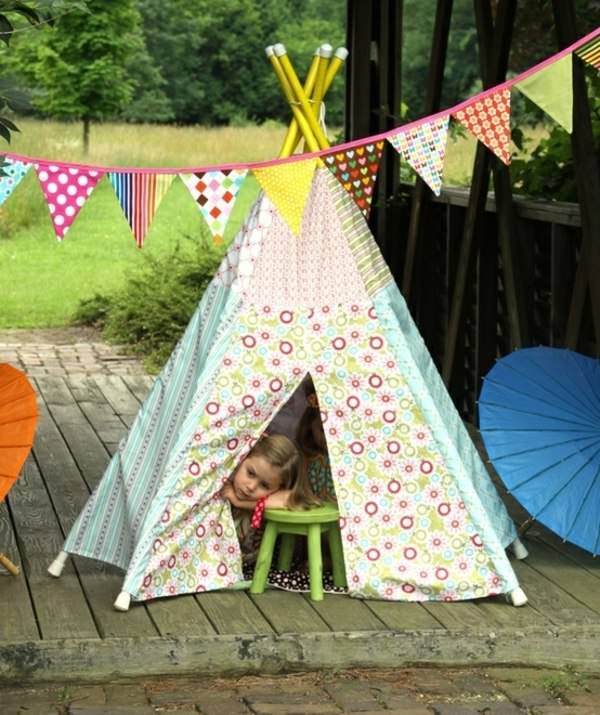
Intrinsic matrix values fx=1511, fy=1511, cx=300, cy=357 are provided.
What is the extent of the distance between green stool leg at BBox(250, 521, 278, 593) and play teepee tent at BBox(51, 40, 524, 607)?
8 cm

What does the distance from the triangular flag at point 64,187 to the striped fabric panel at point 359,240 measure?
79cm

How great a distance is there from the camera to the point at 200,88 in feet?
91.8

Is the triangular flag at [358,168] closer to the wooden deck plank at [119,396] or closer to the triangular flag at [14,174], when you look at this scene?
the triangular flag at [14,174]

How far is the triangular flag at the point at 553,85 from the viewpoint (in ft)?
15.5

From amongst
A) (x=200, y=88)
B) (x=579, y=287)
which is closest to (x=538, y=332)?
(x=579, y=287)

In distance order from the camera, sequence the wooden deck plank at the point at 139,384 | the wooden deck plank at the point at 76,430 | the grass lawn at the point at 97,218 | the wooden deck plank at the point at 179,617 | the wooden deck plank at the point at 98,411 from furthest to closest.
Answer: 1. the grass lawn at the point at 97,218
2. the wooden deck plank at the point at 139,384
3. the wooden deck plank at the point at 98,411
4. the wooden deck plank at the point at 76,430
5. the wooden deck plank at the point at 179,617

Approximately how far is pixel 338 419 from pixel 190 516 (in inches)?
22.3

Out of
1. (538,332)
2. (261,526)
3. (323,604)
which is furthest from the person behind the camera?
(538,332)

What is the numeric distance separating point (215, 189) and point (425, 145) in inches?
27.1

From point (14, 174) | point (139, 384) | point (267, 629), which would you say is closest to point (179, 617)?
point (267, 629)

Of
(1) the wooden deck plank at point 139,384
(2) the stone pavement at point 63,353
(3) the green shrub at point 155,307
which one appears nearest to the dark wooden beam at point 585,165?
(1) the wooden deck plank at point 139,384

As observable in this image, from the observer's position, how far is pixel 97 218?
21.8m

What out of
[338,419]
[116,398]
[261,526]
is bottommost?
[116,398]

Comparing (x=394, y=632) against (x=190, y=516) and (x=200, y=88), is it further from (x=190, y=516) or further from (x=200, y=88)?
(x=200, y=88)
